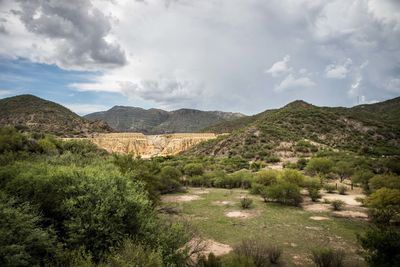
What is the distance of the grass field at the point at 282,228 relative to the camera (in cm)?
1736

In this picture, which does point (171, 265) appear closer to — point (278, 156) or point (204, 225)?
point (204, 225)

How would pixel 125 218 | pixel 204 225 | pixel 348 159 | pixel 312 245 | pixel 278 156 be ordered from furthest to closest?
1. pixel 278 156
2. pixel 348 159
3. pixel 204 225
4. pixel 312 245
5. pixel 125 218

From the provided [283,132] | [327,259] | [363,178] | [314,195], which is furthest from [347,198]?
[283,132]

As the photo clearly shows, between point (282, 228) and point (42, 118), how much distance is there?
8647 cm

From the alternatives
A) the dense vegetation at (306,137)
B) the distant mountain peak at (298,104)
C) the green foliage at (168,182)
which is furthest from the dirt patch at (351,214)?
the distant mountain peak at (298,104)

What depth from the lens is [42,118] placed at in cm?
8919

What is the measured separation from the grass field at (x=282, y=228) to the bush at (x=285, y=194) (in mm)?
954

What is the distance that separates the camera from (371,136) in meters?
73.2

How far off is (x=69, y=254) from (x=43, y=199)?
4.17m

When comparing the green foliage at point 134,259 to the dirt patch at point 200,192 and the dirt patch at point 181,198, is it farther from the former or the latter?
the dirt patch at point 200,192

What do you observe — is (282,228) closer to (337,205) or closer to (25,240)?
(337,205)

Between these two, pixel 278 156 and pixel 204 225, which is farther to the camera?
pixel 278 156

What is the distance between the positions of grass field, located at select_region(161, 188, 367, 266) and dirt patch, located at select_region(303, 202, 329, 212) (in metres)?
0.95

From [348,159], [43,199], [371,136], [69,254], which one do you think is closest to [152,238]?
[69,254]
